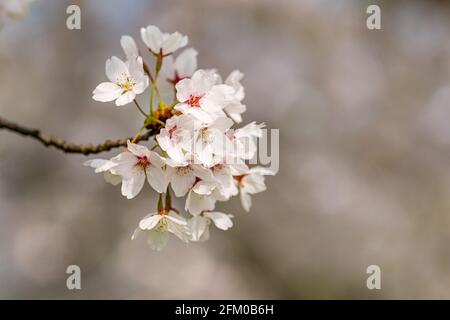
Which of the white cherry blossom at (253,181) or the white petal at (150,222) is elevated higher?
the white cherry blossom at (253,181)

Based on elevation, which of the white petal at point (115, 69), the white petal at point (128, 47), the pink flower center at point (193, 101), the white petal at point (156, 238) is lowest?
the white petal at point (156, 238)

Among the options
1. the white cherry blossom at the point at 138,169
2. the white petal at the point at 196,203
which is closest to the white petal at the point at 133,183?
the white cherry blossom at the point at 138,169

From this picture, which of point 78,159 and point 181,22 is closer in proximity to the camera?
point 78,159

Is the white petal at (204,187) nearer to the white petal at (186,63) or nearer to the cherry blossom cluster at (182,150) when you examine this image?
the cherry blossom cluster at (182,150)

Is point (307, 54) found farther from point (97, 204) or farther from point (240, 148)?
point (240, 148)

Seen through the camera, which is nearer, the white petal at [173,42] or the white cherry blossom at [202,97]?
the white cherry blossom at [202,97]
